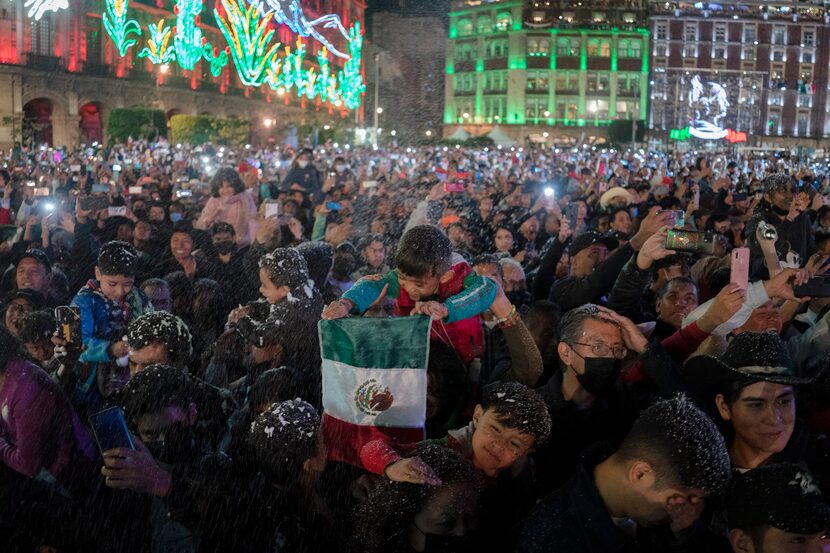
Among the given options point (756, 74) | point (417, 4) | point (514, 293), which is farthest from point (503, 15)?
point (514, 293)

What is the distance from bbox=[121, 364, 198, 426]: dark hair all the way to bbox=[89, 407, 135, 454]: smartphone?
0.39 metres

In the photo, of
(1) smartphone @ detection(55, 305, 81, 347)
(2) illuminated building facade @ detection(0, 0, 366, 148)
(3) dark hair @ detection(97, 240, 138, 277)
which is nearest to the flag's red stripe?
(1) smartphone @ detection(55, 305, 81, 347)

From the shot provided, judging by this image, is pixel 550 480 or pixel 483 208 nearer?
pixel 550 480

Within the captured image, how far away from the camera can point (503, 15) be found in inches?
3342

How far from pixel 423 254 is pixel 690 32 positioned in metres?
90.4

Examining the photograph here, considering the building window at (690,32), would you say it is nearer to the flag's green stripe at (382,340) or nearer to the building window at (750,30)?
the building window at (750,30)

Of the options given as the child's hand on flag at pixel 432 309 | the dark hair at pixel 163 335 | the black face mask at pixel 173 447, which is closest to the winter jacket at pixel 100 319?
the dark hair at pixel 163 335

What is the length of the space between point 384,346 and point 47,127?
4148 centimetres

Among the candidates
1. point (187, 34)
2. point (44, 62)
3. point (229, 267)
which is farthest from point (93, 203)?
point (44, 62)

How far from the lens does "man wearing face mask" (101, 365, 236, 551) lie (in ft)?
9.01

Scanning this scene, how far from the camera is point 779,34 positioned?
86562 millimetres

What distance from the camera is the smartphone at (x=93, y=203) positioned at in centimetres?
832

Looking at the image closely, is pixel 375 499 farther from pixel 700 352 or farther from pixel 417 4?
pixel 417 4

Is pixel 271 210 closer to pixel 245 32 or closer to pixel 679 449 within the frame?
pixel 679 449
